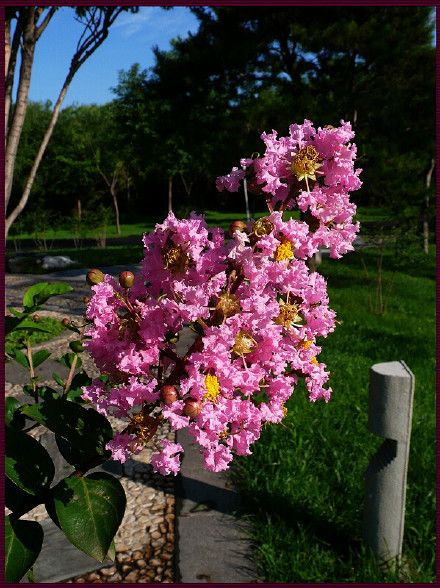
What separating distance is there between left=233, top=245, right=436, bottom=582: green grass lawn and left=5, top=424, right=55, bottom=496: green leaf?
2.57 feet

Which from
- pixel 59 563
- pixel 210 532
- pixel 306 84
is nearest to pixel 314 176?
pixel 210 532

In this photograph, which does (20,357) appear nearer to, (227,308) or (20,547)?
(20,547)

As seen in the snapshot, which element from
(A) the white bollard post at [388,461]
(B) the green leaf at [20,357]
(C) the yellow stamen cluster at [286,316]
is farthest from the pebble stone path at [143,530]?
(C) the yellow stamen cluster at [286,316]

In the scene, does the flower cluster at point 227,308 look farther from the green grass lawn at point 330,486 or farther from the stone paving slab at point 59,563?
the stone paving slab at point 59,563

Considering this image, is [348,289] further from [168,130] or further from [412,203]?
[168,130]

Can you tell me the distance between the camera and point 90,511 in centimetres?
96

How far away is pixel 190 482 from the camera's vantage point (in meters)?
2.83

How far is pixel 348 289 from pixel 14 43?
17.8 ft

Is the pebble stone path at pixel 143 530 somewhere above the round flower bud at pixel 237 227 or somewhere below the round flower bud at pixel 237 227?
below

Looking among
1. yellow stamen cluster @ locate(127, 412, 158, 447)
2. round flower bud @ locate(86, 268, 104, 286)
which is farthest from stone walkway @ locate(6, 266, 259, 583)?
round flower bud @ locate(86, 268, 104, 286)

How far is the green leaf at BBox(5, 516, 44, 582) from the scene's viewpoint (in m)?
0.97

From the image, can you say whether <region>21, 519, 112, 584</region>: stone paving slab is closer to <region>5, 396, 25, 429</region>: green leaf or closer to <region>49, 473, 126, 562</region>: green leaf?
<region>5, 396, 25, 429</region>: green leaf

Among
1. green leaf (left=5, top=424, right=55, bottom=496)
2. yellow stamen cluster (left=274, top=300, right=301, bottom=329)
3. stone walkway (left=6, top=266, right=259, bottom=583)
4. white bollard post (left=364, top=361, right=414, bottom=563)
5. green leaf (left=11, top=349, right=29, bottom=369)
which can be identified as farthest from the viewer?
stone walkway (left=6, top=266, right=259, bottom=583)

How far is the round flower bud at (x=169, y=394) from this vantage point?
82cm
